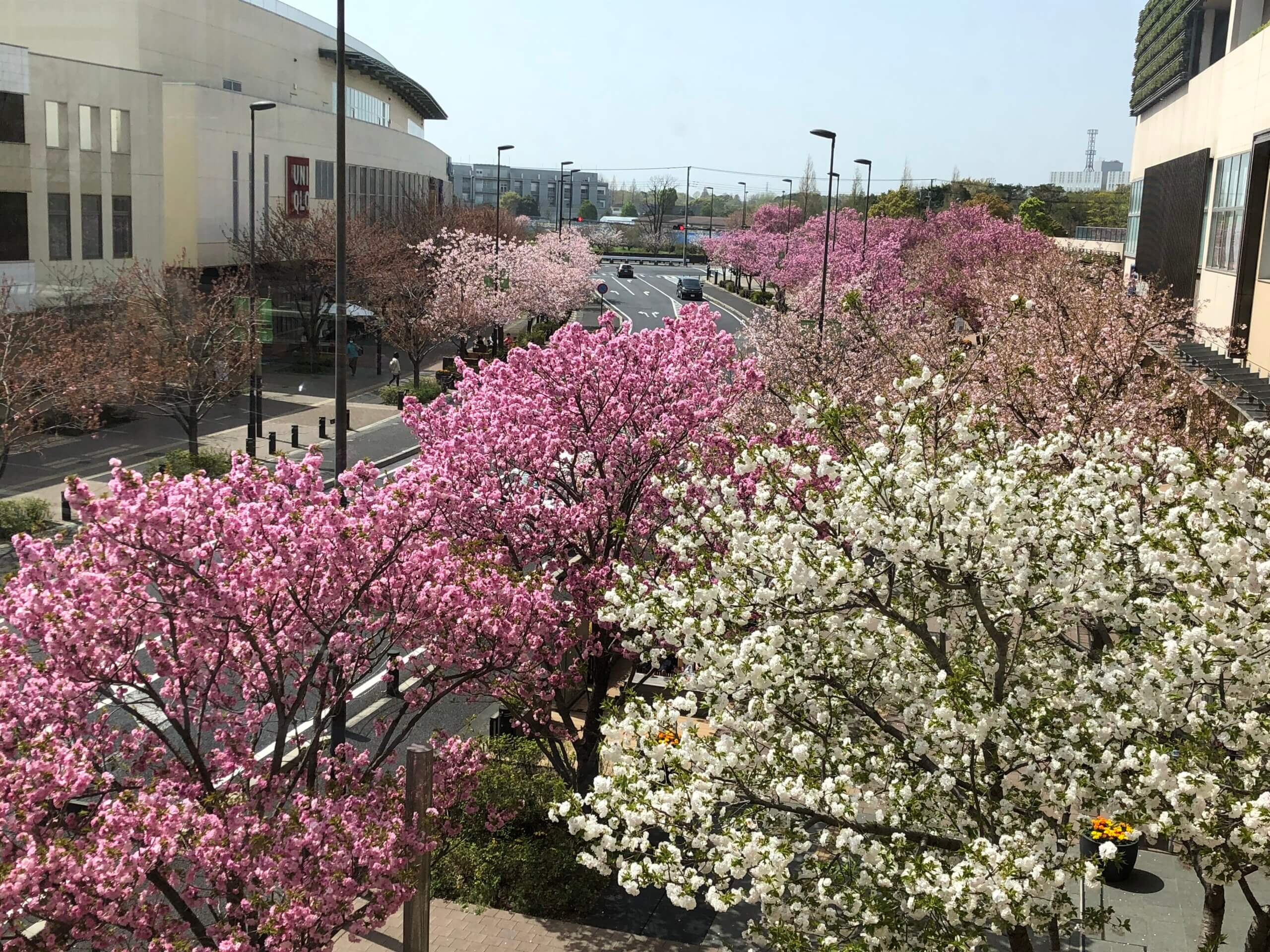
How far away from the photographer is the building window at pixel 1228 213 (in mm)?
33438

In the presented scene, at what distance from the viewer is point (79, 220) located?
1534 inches

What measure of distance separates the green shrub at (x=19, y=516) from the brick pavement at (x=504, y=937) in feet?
48.8

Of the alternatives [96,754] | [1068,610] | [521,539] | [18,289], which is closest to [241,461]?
[96,754]

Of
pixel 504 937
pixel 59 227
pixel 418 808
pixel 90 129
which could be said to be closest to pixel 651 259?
pixel 90 129

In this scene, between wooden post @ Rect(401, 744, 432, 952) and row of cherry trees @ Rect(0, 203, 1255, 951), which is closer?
row of cherry trees @ Rect(0, 203, 1255, 951)

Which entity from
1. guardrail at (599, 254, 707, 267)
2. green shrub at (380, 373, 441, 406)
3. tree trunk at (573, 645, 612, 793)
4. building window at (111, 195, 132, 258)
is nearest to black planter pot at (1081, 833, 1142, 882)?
tree trunk at (573, 645, 612, 793)

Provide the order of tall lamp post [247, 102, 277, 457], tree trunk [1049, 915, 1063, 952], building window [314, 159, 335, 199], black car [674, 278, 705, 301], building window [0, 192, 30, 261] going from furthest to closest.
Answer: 1. black car [674, 278, 705, 301]
2. building window [314, 159, 335, 199]
3. building window [0, 192, 30, 261]
4. tall lamp post [247, 102, 277, 457]
5. tree trunk [1049, 915, 1063, 952]

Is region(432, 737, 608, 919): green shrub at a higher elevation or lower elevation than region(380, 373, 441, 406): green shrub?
lower

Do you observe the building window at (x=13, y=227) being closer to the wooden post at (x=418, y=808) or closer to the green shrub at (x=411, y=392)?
the green shrub at (x=411, y=392)

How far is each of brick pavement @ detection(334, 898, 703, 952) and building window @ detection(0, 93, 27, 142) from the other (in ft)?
101

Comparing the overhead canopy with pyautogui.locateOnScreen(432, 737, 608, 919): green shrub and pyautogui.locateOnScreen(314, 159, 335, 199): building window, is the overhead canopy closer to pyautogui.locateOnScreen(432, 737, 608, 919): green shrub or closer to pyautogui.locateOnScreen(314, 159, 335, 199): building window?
pyautogui.locateOnScreen(314, 159, 335, 199): building window

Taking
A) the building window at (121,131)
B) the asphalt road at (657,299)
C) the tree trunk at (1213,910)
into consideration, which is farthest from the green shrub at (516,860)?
→ the asphalt road at (657,299)

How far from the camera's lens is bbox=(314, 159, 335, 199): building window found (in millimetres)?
59812

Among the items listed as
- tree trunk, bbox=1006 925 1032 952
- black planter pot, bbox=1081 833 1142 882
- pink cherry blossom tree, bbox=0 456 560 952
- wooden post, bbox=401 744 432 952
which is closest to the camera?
pink cherry blossom tree, bbox=0 456 560 952
